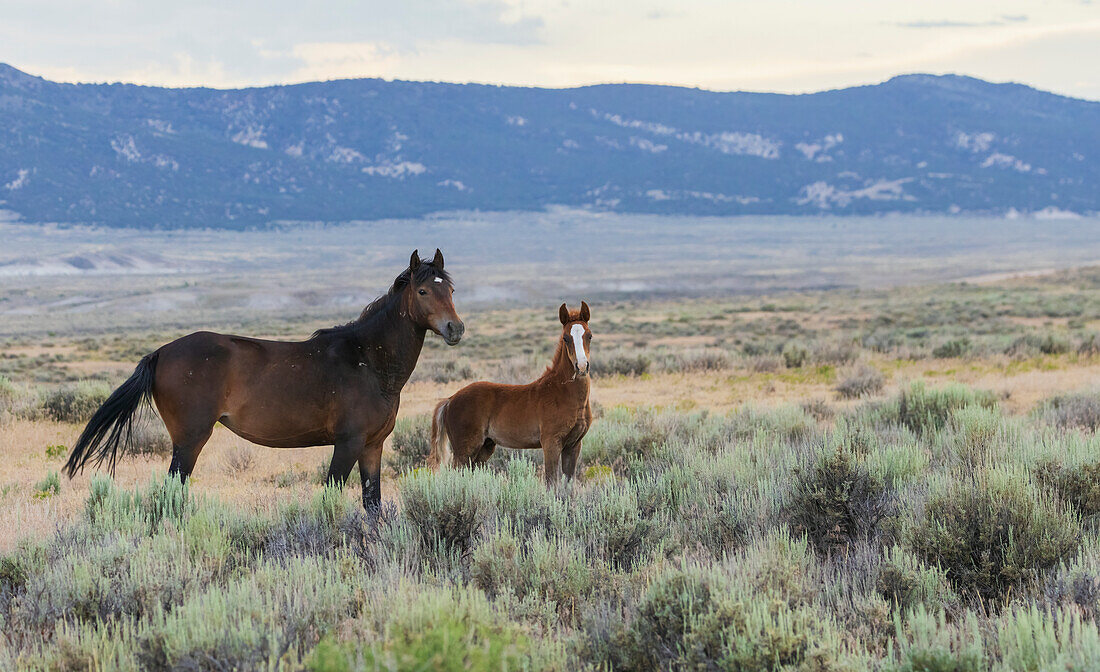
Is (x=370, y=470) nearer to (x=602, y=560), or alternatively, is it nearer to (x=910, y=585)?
(x=602, y=560)

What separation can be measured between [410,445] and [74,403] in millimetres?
5845

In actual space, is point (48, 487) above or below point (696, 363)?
above

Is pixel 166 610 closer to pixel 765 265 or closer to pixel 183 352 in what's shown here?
pixel 183 352

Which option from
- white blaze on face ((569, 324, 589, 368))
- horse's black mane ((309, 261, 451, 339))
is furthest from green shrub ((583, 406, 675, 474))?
horse's black mane ((309, 261, 451, 339))

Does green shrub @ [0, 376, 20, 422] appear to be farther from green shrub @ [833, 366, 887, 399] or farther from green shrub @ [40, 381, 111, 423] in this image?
green shrub @ [833, 366, 887, 399]

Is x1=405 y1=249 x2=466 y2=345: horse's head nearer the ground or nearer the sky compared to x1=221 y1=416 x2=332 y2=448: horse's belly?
nearer the sky

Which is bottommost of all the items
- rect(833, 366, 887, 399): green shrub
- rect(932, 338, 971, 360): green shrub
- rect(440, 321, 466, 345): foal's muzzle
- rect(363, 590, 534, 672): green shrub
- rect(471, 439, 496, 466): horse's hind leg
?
rect(932, 338, 971, 360): green shrub

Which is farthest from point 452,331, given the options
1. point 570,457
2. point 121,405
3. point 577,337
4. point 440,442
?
point 121,405

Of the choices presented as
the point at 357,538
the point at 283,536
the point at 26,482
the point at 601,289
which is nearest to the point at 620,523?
the point at 357,538

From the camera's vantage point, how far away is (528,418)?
766cm

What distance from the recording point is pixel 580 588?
16.7ft

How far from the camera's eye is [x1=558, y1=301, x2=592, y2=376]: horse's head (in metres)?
6.98

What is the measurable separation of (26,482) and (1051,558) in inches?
326

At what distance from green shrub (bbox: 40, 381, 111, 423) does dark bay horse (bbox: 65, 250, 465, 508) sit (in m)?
6.90
